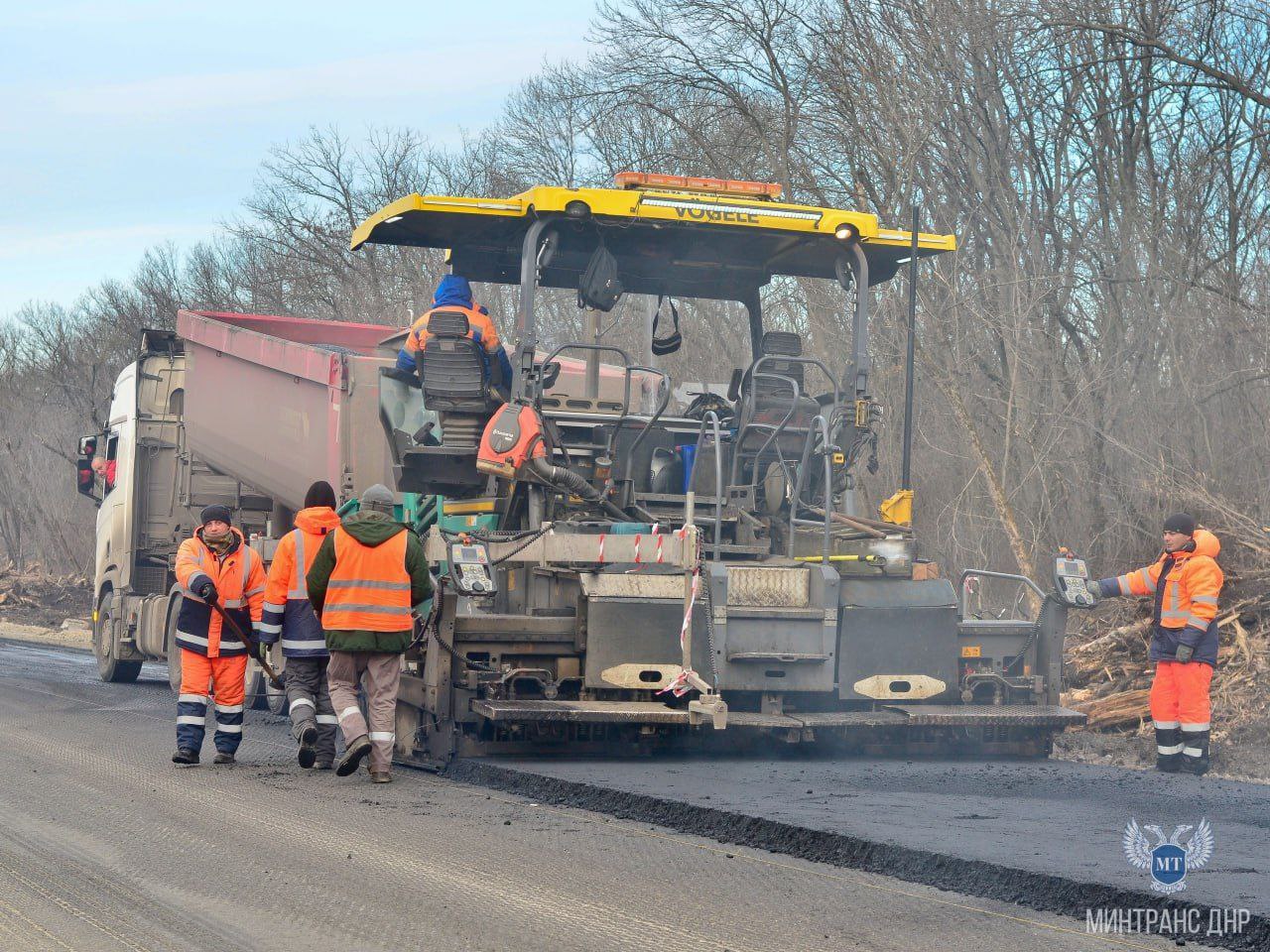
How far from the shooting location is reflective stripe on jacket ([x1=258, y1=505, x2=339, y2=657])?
330 inches

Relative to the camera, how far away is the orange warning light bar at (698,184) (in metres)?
8.60

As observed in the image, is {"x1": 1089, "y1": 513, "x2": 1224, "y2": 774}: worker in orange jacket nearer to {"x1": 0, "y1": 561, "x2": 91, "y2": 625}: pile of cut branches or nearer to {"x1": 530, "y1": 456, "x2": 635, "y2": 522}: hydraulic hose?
{"x1": 530, "y1": 456, "x2": 635, "y2": 522}: hydraulic hose

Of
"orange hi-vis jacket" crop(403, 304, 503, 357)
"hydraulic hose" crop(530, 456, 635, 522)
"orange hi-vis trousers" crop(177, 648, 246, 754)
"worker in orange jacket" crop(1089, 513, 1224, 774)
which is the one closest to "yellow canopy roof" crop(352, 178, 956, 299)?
"orange hi-vis jacket" crop(403, 304, 503, 357)

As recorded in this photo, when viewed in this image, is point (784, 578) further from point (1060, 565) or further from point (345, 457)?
point (345, 457)

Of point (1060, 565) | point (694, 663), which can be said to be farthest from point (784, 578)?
point (1060, 565)

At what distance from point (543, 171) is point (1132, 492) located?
16129 mm

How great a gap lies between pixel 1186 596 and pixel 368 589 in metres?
4.55

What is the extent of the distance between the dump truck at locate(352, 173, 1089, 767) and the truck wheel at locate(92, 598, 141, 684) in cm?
634

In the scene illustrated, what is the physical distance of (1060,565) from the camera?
8.71 meters

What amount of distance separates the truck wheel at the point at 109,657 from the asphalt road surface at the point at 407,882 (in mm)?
6732

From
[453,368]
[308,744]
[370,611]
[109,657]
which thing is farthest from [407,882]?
[109,657]

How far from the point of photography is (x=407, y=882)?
5391 mm

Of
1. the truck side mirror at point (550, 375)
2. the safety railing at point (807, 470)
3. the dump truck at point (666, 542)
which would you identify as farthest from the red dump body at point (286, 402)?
the safety railing at point (807, 470)

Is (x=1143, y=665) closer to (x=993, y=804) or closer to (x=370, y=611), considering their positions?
(x=993, y=804)
